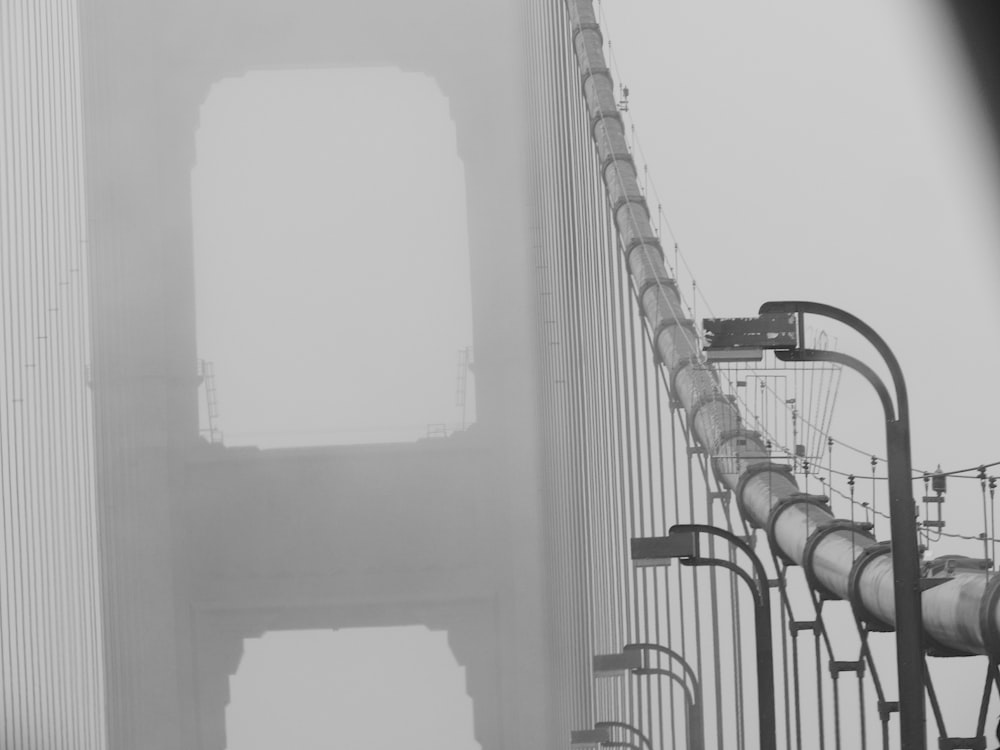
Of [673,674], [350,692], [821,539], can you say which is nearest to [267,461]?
[350,692]

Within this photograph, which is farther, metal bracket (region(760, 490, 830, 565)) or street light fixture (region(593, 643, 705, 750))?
street light fixture (region(593, 643, 705, 750))

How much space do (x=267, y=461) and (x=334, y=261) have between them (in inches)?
144

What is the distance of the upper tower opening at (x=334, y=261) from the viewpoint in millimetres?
25438

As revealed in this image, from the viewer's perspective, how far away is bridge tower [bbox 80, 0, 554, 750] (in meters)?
23.3

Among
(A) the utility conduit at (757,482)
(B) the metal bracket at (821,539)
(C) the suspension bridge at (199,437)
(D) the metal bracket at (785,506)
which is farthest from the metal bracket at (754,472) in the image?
(C) the suspension bridge at (199,437)

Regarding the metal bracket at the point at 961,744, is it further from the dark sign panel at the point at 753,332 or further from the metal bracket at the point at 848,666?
the dark sign panel at the point at 753,332

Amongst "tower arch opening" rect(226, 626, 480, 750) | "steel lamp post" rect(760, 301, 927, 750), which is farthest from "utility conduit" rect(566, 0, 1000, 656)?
"tower arch opening" rect(226, 626, 480, 750)

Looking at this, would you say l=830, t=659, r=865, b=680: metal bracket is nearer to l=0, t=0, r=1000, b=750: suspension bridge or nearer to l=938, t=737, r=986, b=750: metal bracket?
l=938, t=737, r=986, b=750: metal bracket

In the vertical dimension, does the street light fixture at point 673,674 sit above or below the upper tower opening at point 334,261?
below

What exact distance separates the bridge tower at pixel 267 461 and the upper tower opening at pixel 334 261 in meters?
0.47

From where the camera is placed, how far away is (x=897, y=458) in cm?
301

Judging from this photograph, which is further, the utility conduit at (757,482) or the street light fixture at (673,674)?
the street light fixture at (673,674)

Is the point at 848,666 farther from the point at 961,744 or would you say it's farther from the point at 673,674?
the point at 673,674

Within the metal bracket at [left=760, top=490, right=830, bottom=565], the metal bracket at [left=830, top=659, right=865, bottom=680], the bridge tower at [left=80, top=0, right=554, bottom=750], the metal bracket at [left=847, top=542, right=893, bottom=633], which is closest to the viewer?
the metal bracket at [left=847, top=542, right=893, bottom=633]
